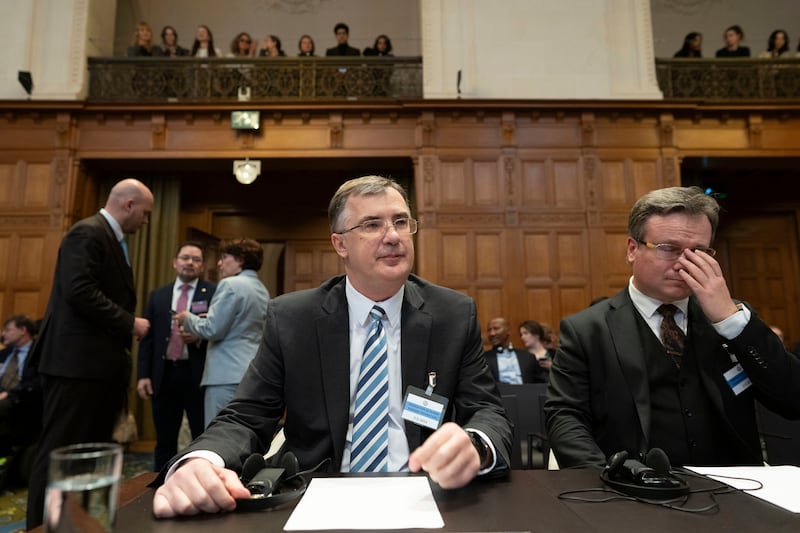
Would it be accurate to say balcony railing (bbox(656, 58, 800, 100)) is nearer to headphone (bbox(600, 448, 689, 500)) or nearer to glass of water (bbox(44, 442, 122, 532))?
headphone (bbox(600, 448, 689, 500))

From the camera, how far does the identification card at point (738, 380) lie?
1.61 metres

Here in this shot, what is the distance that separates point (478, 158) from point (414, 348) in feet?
18.5

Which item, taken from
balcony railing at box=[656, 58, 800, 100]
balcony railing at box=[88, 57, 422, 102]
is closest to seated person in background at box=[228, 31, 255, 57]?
balcony railing at box=[88, 57, 422, 102]

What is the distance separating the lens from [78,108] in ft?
21.6

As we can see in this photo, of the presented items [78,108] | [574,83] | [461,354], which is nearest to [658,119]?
[574,83]

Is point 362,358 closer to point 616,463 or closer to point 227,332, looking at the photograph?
point 616,463

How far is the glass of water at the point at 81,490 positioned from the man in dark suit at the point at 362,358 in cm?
61

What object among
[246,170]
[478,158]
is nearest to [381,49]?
[478,158]

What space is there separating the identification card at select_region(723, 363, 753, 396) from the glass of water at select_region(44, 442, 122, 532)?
5.70 ft

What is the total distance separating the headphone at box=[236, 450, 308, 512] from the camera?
0.94 metres

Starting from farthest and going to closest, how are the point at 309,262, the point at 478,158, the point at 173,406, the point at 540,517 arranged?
the point at 309,262 < the point at 478,158 < the point at 173,406 < the point at 540,517

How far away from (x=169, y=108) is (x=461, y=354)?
659 cm

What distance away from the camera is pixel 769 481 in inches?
43.1

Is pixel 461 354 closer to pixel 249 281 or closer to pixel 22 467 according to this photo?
pixel 249 281
